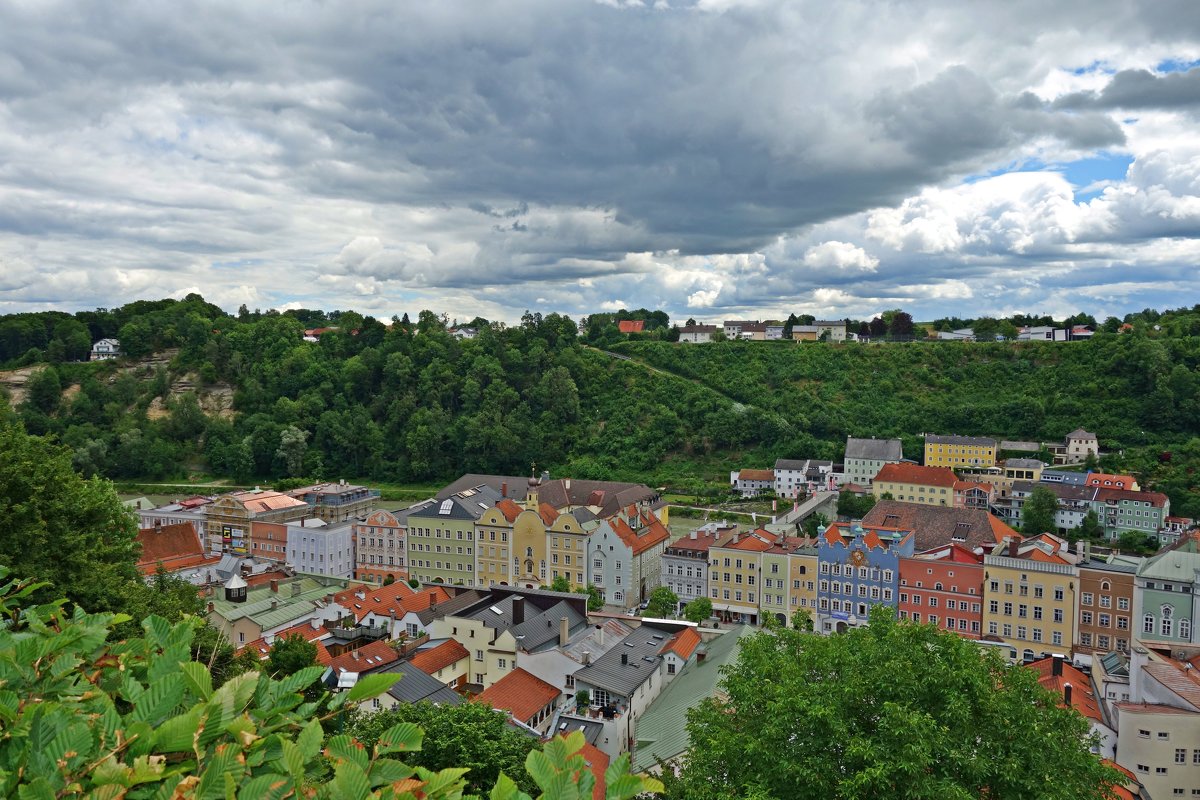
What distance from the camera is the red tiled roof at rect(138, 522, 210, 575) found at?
3206 centimetres

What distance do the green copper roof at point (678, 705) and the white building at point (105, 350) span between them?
83.4m

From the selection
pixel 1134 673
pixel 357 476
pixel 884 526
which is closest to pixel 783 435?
pixel 884 526

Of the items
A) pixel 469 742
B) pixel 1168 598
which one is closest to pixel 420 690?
pixel 469 742

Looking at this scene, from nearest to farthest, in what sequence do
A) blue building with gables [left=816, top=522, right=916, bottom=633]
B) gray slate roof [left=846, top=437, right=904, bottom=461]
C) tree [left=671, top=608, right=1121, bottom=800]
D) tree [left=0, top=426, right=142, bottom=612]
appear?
tree [left=671, top=608, right=1121, bottom=800], tree [left=0, top=426, right=142, bottom=612], blue building with gables [left=816, top=522, right=916, bottom=633], gray slate roof [left=846, top=437, right=904, bottom=461]

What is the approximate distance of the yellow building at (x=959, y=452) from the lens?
177 ft

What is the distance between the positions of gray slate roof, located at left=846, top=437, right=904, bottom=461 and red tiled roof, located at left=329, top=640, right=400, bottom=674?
41.4m

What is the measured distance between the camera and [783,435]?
5984cm

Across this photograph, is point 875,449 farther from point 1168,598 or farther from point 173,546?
point 173,546

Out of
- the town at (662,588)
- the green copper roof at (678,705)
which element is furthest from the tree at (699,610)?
the green copper roof at (678,705)

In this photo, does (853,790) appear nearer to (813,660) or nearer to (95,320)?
(813,660)

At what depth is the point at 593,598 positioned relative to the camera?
32.0 m

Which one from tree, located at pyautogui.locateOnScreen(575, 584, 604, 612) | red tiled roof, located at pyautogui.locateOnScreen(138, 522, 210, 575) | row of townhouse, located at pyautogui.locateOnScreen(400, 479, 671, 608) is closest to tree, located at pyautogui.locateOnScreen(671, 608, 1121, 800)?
tree, located at pyautogui.locateOnScreen(575, 584, 604, 612)

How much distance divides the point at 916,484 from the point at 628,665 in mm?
34206

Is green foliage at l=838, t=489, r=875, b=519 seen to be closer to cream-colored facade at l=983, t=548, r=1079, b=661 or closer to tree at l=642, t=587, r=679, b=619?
cream-colored facade at l=983, t=548, r=1079, b=661
